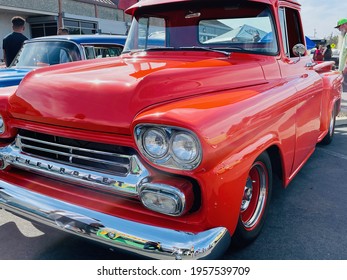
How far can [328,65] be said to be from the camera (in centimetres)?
490

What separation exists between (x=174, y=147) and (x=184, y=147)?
0.05 m

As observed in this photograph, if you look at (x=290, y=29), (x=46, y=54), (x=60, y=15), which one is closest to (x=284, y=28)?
(x=290, y=29)

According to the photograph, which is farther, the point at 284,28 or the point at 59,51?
the point at 59,51

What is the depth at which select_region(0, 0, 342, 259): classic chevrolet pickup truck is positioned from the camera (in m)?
1.74

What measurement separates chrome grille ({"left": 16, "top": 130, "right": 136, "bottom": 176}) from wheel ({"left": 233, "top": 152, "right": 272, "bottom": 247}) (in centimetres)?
86

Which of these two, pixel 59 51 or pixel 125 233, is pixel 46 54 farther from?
pixel 125 233

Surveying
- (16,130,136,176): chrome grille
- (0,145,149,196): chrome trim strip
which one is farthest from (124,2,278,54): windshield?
(0,145,149,196): chrome trim strip

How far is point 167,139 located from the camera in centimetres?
175

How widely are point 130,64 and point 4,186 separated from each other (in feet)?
3.95

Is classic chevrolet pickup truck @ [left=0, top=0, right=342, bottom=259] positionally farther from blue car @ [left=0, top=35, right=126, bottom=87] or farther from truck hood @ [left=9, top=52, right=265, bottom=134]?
blue car @ [left=0, top=35, right=126, bottom=87]

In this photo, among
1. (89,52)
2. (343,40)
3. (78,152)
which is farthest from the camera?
(343,40)

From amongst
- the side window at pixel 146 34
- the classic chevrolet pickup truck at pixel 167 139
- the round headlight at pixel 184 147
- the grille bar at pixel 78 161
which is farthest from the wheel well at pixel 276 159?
the side window at pixel 146 34

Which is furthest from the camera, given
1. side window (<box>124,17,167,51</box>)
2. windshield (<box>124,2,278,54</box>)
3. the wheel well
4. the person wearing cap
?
the person wearing cap
